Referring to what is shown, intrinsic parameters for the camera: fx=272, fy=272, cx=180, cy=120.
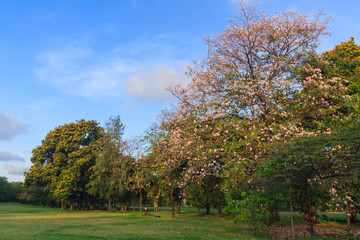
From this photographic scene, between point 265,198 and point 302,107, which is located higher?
point 302,107

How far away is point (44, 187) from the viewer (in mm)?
53906

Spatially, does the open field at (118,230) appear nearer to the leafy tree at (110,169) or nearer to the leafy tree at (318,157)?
the leafy tree at (318,157)

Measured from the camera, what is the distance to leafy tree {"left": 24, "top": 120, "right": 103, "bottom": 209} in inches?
1906

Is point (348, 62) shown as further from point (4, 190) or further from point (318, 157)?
point (4, 190)

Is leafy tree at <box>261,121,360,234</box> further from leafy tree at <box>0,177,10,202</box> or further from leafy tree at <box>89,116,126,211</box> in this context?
A: leafy tree at <box>0,177,10,202</box>

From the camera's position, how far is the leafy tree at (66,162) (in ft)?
159

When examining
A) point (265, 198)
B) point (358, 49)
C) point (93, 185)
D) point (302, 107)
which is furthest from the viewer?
point (93, 185)

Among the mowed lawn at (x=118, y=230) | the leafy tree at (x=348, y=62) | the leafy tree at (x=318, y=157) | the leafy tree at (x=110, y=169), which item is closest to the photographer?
the leafy tree at (x=318, y=157)

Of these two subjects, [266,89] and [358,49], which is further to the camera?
[358,49]

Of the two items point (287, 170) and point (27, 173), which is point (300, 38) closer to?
point (287, 170)

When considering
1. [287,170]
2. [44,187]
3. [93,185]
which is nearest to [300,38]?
[287,170]

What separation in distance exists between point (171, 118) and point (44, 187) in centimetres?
4412

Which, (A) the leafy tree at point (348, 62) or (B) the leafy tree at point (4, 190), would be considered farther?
(B) the leafy tree at point (4, 190)

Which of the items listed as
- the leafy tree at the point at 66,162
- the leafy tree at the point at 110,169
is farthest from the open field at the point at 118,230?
the leafy tree at the point at 66,162
